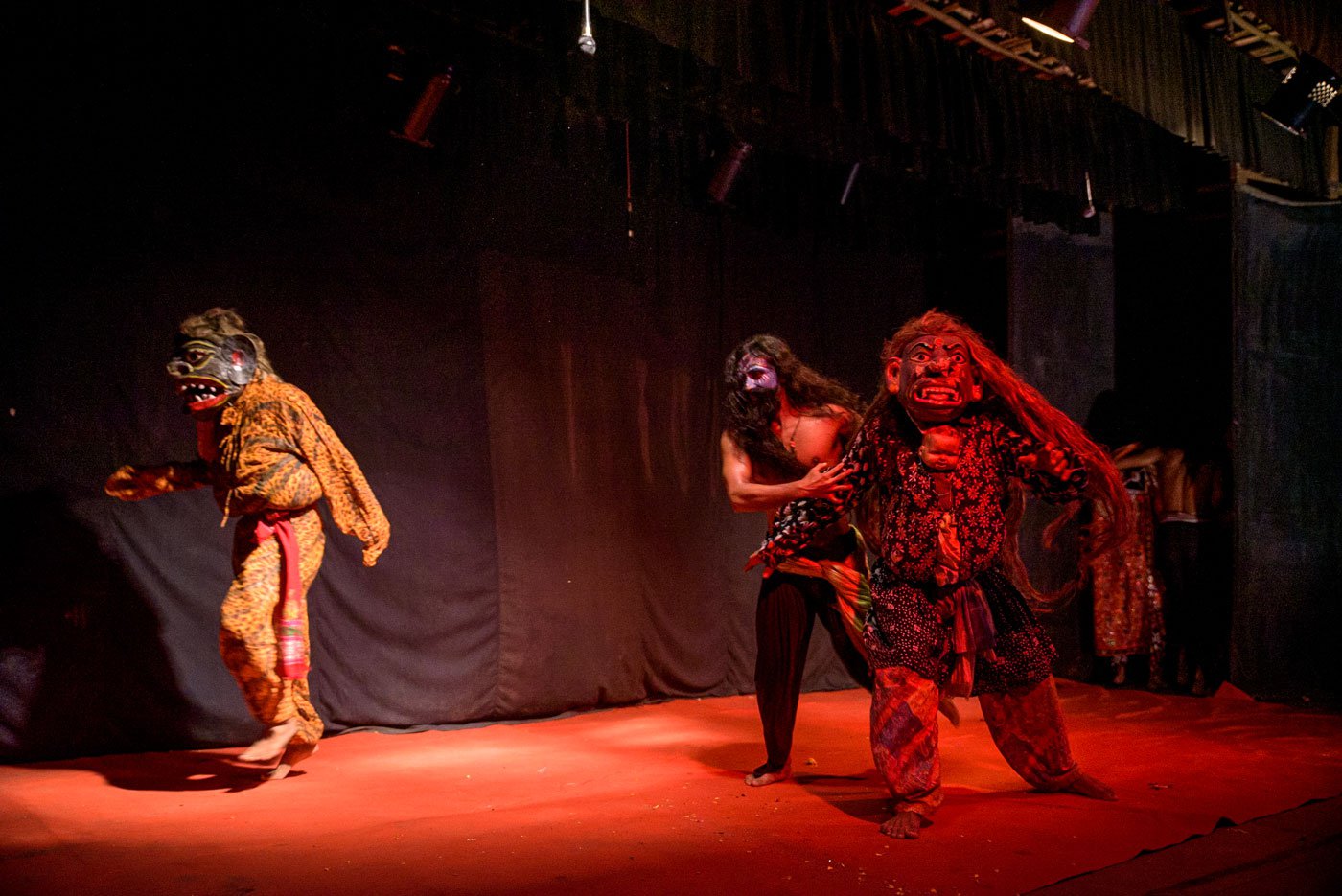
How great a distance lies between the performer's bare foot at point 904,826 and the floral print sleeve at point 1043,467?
3.70ft

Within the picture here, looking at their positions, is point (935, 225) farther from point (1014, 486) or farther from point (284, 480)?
point (284, 480)

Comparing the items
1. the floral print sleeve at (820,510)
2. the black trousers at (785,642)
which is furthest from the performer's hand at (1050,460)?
the black trousers at (785,642)

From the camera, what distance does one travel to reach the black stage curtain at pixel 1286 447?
21.5ft

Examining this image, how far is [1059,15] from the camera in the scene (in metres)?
5.05

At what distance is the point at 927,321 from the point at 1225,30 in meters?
4.74

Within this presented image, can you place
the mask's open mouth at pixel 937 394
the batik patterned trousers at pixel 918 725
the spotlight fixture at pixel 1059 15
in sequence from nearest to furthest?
the batik patterned trousers at pixel 918 725 → the mask's open mouth at pixel 937 394 → the spotlight fixture at pixel 1059 15

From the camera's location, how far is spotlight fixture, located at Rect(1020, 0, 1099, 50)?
5.04 metres

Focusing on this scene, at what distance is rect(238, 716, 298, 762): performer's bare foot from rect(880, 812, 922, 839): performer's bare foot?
2.27 meters

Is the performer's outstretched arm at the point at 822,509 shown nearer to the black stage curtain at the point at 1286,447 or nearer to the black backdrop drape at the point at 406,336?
the black backdrop drape at the point at 406,336

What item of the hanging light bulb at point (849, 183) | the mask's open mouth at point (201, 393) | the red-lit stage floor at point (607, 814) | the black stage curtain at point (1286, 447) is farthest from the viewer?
the hanging light bulb at point (849, 183)

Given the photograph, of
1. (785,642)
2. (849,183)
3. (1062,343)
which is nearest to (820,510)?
(785,642)

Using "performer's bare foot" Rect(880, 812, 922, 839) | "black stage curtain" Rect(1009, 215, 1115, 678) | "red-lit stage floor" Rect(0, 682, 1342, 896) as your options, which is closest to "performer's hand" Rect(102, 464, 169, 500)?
"red-lit stage floor" Rect(0, 682, 1342, 896)

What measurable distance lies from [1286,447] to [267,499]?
6311 mm

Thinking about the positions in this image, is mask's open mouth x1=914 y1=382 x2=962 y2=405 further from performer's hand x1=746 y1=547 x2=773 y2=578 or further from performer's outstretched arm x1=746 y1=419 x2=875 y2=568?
performer's hand x1=746 y1=547 x2=773 y2=578
